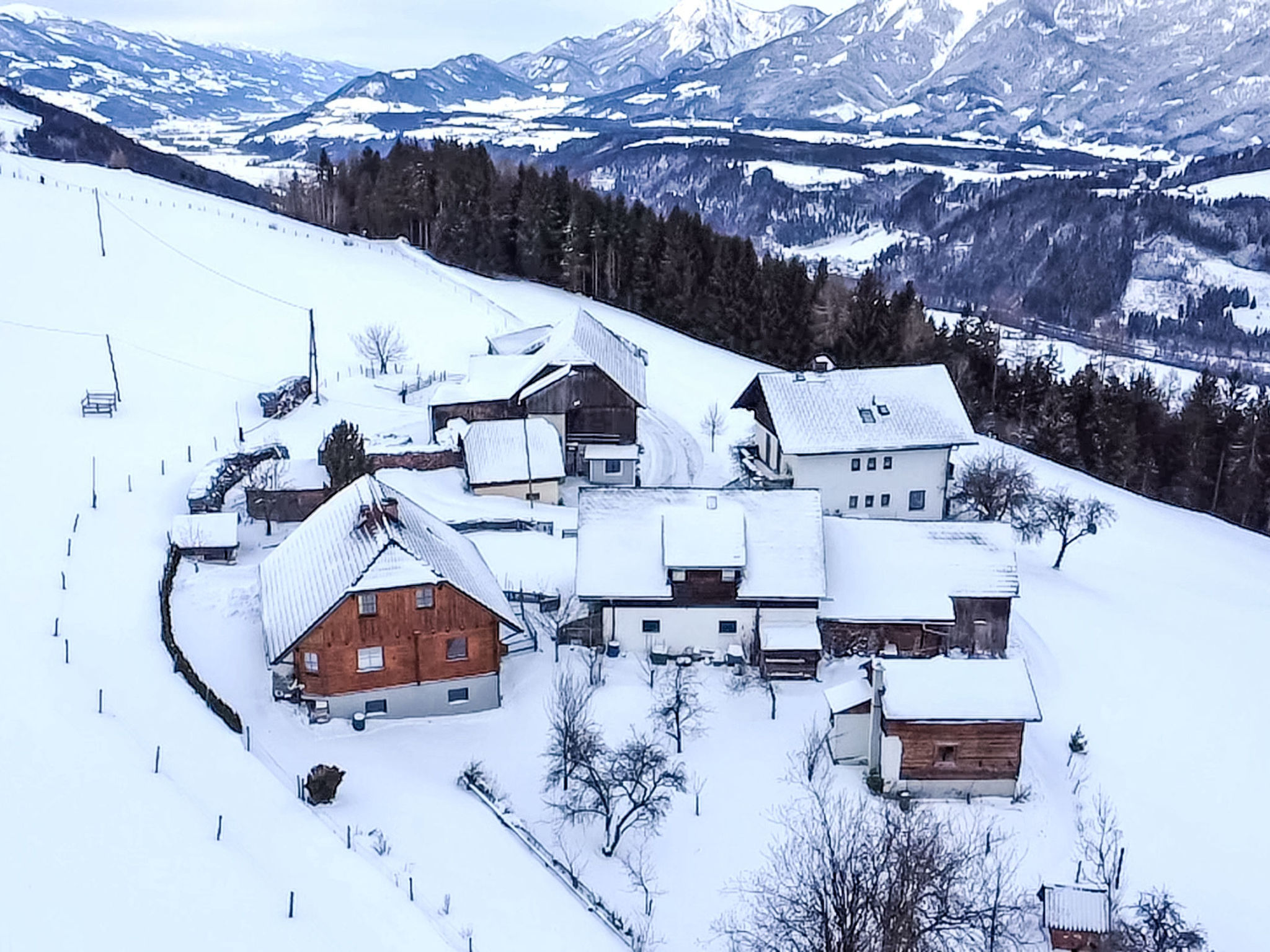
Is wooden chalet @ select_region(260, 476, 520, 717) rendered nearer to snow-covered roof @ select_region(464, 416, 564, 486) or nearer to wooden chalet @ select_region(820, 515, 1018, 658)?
wooden chalet @ select_region(820, 515, 1018, 658)

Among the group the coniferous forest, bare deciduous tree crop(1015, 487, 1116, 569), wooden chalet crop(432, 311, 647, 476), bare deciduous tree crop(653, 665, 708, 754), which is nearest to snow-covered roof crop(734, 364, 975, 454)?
bare deciduous tree crop(1015, 487, 1116, 569)

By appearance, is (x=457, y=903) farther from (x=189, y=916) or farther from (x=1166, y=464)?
(x=1166, y=464)

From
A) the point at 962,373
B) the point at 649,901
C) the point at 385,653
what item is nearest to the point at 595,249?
the point at 962,373

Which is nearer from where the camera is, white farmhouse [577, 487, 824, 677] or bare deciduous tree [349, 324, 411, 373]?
white farmhouse [577, 487, 824, 677]

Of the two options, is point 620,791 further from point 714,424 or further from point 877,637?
point 714,424

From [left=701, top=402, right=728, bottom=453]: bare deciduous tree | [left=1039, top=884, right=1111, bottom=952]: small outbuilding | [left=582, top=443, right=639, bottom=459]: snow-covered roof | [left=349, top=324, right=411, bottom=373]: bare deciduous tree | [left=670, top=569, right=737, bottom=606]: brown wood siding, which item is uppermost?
[left=349, top=324, right=411, bottom=373]: bare deciduous tree

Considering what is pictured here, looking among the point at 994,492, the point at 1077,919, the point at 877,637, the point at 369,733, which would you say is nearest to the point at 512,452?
the point at 877,637

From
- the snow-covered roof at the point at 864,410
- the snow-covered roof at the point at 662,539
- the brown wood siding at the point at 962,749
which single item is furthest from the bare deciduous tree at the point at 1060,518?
the brown wood siding at the point at 962,749

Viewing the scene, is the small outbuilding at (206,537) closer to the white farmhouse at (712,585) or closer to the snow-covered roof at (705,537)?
the white farmhouse at (712,585)
